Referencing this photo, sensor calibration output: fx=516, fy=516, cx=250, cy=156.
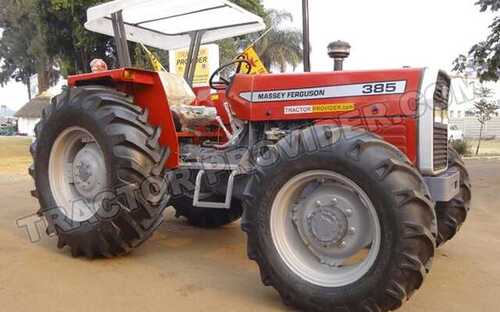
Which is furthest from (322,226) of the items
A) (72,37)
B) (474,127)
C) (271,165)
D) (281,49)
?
(474,127)

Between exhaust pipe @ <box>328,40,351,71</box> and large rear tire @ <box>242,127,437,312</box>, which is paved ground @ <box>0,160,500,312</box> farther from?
exhaust pipe @ <box>328,40,351,71</box>

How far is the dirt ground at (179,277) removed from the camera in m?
3.38

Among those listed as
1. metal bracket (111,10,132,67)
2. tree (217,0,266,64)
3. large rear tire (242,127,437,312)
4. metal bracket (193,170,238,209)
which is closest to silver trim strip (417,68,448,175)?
large rear tire (242,127,437,312)

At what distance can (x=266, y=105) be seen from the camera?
436 centimetres

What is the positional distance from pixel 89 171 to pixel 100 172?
0.39 feet

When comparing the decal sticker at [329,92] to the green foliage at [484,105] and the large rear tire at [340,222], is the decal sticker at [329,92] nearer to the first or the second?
the large rear tire at [340,222]

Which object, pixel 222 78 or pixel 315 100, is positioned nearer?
pixel 315 100

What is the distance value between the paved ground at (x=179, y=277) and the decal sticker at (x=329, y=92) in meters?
1.42

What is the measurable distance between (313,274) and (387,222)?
2.08 feet

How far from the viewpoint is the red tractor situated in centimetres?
307

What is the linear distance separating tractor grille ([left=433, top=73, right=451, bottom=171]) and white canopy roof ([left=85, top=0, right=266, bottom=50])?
92.3 inches

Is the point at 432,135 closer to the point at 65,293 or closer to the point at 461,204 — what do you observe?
the point at 461,204

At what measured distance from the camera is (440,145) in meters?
4.06

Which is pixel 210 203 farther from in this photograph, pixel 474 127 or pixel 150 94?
pixel 474 127
